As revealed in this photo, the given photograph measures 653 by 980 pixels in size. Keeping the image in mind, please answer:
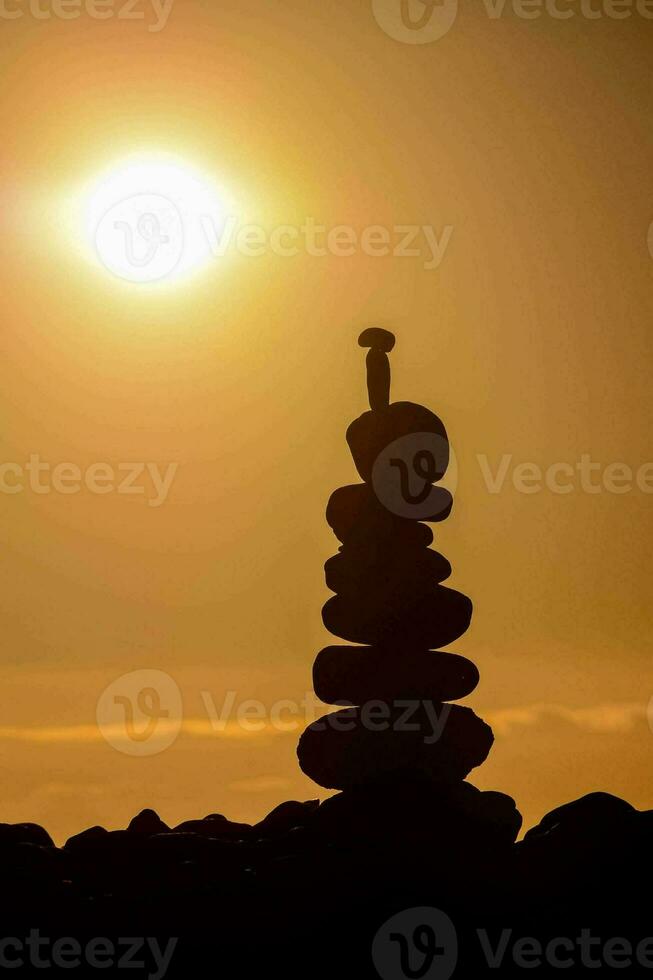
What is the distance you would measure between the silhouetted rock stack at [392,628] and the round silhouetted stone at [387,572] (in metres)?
0.02

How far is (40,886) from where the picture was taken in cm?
1895

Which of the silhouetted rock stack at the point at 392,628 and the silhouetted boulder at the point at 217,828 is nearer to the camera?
the silhouetted rock stack at the point at 392,628

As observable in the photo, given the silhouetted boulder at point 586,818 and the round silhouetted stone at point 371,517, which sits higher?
the round silhouetted stone at point 371,517

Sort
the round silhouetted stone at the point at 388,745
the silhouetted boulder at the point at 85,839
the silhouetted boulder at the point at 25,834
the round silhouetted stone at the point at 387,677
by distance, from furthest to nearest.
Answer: the silhouetted boulder at the point at 25,834 < the silhouetted boulder at the point at 85,839 < the round silhouetted stone at the point at 387,677 < the round silhouetted stone at the point at 388,745

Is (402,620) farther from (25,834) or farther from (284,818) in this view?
(25,834)

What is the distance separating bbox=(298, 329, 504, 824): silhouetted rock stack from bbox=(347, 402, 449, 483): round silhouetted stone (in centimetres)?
2

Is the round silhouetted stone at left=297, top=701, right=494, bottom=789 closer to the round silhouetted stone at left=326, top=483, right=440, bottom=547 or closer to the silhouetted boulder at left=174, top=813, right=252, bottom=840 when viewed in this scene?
the round silhouetted stone at left=326, top=483, right=440, bottom=547

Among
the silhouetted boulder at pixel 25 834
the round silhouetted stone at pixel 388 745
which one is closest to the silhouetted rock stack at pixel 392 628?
the round silhouetted stone at pixel 388 745

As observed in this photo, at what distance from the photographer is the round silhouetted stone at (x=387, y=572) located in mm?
20969

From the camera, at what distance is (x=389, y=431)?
2136cm

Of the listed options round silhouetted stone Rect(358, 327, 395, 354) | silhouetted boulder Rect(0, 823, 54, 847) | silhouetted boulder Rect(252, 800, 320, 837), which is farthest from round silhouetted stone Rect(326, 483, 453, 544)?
silhouetted boulder Rect(0, 823, 54, 847)

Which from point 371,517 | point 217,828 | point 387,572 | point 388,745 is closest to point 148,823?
point 217,828

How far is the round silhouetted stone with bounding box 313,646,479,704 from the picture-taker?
20.8 m

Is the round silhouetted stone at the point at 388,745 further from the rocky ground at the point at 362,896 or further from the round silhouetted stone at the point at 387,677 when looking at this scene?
the rocky ground at the point at 362,896
